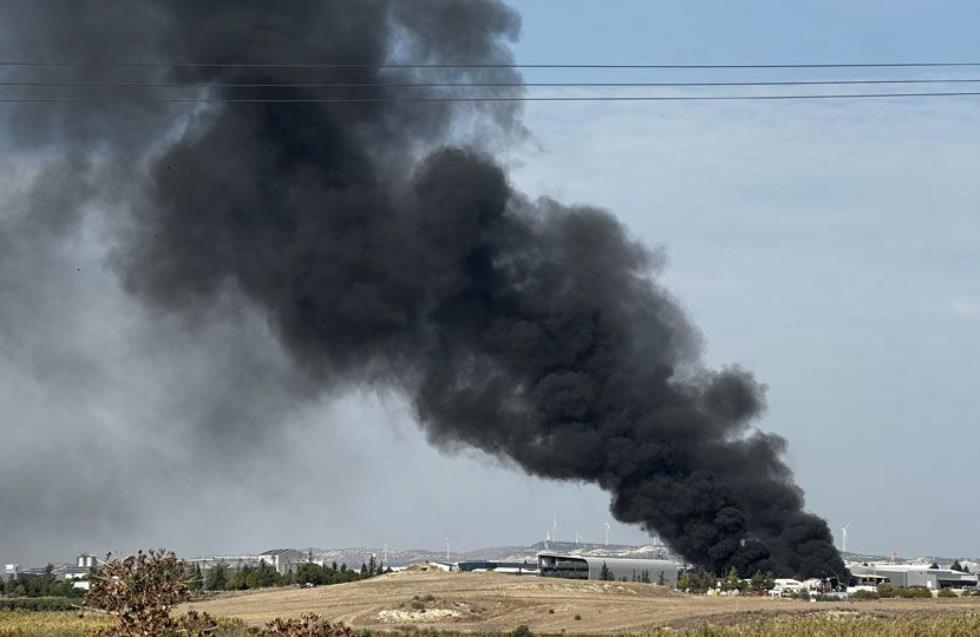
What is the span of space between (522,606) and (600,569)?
70623mm

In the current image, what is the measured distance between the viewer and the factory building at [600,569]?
150500 millimetres

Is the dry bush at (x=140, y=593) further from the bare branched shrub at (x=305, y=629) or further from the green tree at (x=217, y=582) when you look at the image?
the green tree at (x=217, y=582)

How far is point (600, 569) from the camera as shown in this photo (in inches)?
6393

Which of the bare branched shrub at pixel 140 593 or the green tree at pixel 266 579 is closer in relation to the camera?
the bare branched shrub at pixel 140 593

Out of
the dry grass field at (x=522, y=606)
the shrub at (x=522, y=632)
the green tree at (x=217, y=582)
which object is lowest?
the shrub at (x=522, y=632)

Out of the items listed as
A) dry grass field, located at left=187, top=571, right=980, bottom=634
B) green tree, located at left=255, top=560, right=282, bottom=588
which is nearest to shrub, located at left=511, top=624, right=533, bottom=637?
dry grass field, located at left=187, top=571, right=980, bottom=634

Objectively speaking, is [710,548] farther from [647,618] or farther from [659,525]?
[647,618]

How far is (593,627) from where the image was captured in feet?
268

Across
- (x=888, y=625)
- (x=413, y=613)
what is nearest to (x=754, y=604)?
(x=413, y=613)

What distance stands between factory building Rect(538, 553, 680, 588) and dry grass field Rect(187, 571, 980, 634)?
3485cm

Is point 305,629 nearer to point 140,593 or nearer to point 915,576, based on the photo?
point 140,593

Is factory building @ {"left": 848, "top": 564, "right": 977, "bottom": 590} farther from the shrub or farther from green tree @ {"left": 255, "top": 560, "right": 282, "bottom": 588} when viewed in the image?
the shrub

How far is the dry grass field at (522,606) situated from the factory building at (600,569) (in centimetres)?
3485

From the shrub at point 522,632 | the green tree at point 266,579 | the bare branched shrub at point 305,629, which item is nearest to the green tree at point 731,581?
the shrub at point 522,632
